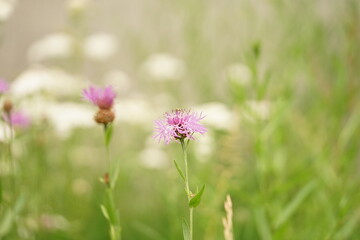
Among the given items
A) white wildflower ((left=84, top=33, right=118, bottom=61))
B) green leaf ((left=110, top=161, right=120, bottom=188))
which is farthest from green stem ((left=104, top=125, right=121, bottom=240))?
white wildflower ((left=84, top=33, right=118, bottom=61))

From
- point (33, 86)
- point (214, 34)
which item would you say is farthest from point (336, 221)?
point (214, 34)

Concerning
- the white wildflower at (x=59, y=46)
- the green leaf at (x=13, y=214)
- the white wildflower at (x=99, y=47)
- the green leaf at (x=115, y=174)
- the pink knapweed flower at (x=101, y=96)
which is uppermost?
the white wildflower at (x=99, y=47)

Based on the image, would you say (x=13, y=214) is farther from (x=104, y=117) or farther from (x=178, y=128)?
(x=178, y=128)

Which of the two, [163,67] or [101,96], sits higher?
[163,67]

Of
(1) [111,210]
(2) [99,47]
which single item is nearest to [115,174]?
(1) [111,210]

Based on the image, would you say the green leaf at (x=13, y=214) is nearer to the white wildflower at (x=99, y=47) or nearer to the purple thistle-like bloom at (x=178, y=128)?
the purple thistle-like bloom at (x=178, y=128)

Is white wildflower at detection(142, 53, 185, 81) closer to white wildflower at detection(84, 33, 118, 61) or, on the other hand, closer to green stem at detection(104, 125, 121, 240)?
white wildflower at detection(84, 33, 118, 61)

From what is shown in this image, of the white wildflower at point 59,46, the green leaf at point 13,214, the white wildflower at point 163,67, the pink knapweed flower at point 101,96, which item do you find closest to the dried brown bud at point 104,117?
the pink knapweed flower at point 101,96
